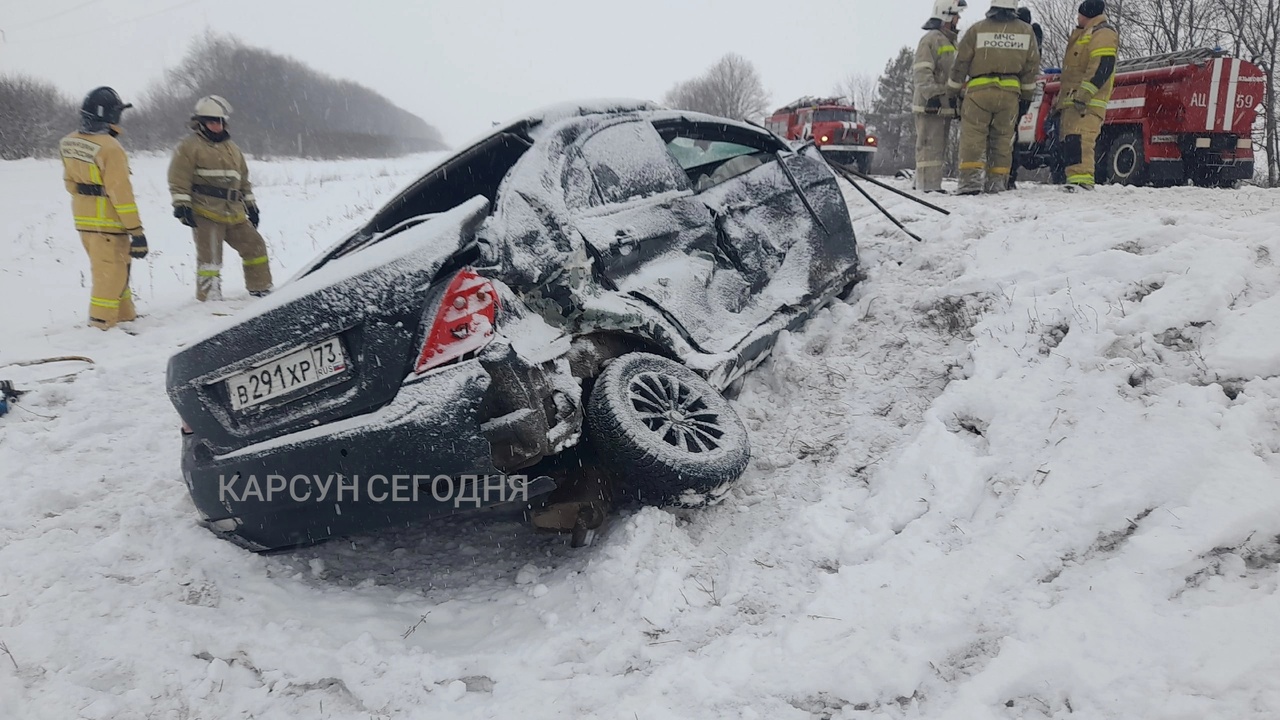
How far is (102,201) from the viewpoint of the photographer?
19.4ft

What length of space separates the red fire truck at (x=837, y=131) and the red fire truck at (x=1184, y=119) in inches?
342

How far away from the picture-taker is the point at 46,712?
6.68 feet

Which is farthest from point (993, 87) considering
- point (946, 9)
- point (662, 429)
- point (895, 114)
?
point (895, 114)

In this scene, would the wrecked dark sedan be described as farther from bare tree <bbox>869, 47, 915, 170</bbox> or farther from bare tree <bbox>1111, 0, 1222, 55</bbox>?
bare tree <bbox>869, 47, 915, 170</bbox>

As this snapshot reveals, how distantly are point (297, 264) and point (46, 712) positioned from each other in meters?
8.95

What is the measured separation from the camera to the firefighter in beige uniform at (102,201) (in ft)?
19.3

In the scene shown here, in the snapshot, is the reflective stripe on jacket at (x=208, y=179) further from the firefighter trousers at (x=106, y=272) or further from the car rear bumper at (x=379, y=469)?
the car rear bumper at (x=379, y=469)

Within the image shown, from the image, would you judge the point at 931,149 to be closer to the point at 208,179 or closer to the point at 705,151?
the point at 705,151

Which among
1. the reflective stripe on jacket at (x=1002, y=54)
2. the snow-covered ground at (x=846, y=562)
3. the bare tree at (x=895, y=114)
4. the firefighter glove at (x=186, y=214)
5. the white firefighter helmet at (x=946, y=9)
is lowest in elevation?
the snow-covered ground at (x=846, y=562)

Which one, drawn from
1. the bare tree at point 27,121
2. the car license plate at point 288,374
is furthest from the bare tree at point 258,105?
the car license plate at point 288,374

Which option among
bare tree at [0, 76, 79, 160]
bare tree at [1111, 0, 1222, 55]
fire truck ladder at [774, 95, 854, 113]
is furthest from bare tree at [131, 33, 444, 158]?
bare tree at [1111, 0, 1222, 55]

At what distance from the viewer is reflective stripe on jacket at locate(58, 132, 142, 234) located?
587 centimetres

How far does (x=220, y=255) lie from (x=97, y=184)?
53.9 inches

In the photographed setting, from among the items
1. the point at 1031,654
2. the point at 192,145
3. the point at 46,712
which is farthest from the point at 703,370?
the point at 192,145
